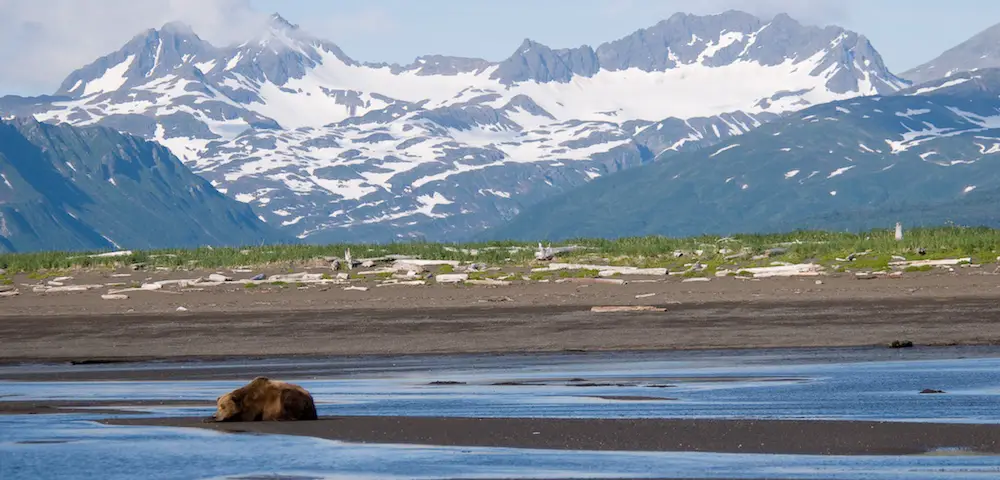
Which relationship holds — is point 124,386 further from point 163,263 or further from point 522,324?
point 163,263

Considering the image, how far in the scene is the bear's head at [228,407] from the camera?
19.0m

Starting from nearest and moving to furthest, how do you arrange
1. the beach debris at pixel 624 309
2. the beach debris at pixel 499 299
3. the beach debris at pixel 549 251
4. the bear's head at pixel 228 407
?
the bear's head at pixel 228 407
the beach debris at pixel 624 309
the beach debris at pixel 499 299
the beach debris at pixel 549 251

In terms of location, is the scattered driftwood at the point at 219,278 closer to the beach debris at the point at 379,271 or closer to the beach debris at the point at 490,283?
the beach debris at the point at 379,271

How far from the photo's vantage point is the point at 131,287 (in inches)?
2308

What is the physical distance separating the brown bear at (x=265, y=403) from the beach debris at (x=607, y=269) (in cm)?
3825

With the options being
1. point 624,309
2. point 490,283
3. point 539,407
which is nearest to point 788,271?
point 490,283

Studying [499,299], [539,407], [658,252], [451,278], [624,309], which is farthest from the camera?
[658,252]

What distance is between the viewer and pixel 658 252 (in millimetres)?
67312

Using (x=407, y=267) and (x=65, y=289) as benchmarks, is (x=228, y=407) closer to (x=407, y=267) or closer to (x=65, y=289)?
(x=65, y=289)

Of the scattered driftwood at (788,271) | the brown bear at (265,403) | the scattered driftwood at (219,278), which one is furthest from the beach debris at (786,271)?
the brown bear at (265,403)

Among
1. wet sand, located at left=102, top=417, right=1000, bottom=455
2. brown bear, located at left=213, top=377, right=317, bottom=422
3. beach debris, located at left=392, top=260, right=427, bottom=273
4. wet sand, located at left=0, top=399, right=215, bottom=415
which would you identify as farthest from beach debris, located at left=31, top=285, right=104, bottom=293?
brown bear, located at left=213, top=377, right=317, bottom=422

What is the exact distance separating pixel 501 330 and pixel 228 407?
19.5 m

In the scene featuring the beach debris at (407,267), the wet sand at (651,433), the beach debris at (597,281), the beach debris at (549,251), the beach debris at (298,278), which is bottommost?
the wet sand at (651,433)

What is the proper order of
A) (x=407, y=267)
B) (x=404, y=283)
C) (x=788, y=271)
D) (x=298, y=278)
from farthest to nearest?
(x=407, y=267) < (x=298, y=278) < (x=404, y=283) < (x=788, y=271)
